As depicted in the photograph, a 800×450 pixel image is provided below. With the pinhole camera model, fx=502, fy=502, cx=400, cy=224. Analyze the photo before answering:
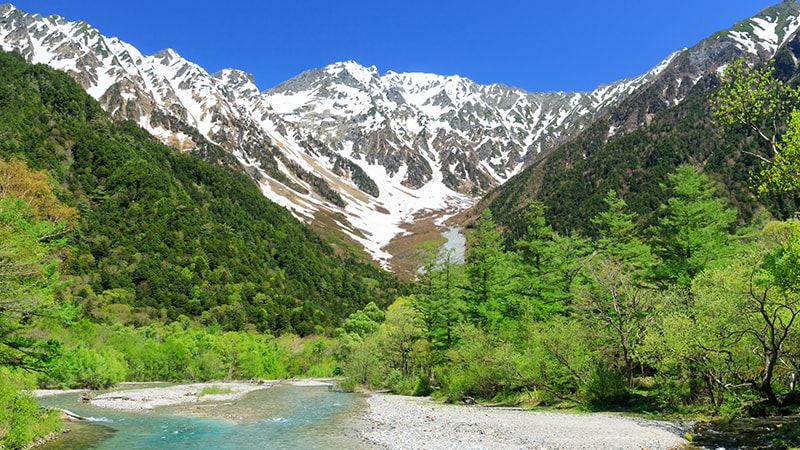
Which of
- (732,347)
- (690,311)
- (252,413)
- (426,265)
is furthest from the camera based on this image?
(426,265)

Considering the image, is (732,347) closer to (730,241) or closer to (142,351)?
(730,241)

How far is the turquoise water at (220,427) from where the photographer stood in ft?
86.4

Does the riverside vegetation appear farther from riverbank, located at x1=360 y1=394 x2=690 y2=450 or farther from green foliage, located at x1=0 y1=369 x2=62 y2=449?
riverbank, located at x1=360 y1=394 x2=690 y2=450

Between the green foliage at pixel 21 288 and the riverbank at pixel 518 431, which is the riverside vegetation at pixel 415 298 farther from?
the riverbank at pixel 518 431

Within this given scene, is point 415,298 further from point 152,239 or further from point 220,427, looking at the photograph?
point 152,239

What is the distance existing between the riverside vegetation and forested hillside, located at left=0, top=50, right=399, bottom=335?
0.62m

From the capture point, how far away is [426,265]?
5972 cm

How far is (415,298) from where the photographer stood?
71.1m

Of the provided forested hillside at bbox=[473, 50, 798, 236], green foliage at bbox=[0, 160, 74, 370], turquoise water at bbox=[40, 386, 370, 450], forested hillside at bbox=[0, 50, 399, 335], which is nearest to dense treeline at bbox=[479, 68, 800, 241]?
forested hillside at bbox=[473, 50, 798, 236]

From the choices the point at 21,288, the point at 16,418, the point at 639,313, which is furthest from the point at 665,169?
the point at 21,288

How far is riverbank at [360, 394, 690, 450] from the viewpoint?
75.0 ft

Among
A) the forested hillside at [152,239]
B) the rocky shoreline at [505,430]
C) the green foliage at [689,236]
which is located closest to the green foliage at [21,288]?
the rocky shoreline at [505,430]

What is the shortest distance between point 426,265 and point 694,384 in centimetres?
3347

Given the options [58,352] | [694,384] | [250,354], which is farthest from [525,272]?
[250,354]
